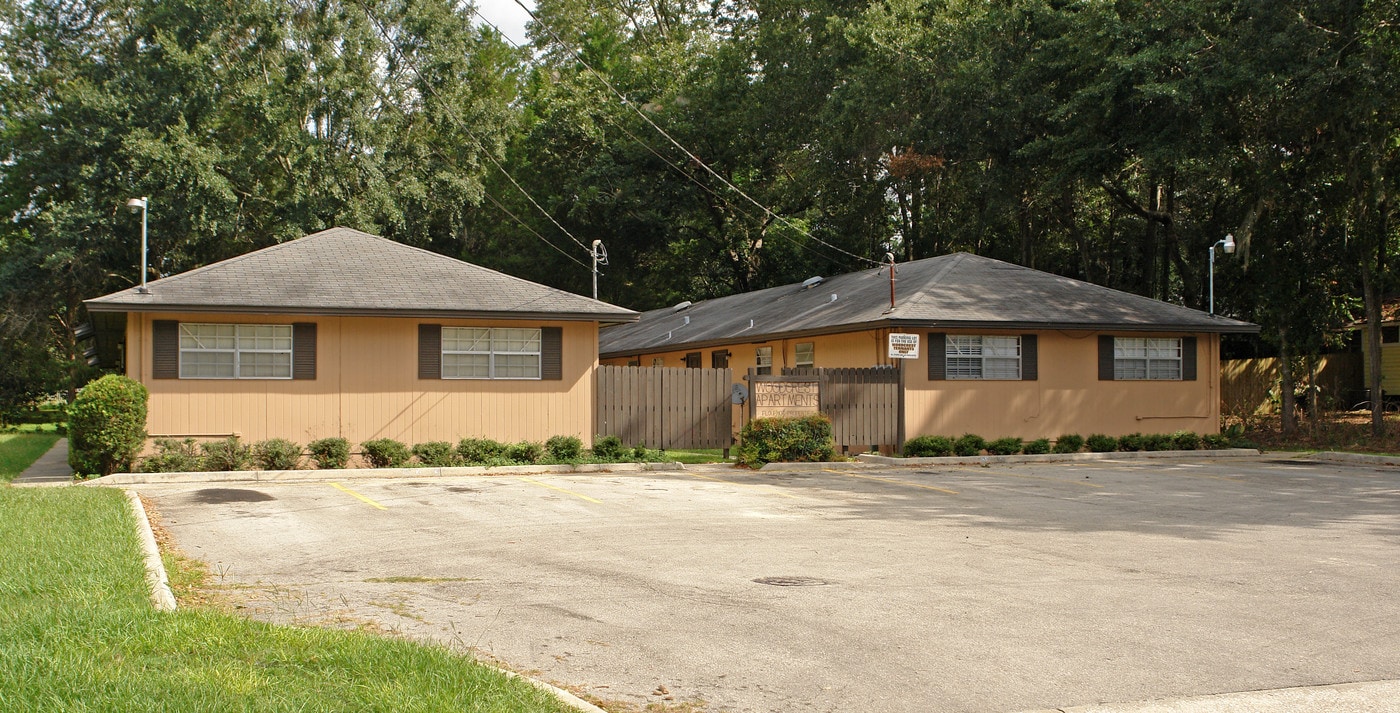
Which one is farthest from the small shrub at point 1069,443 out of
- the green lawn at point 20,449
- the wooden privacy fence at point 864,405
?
the green lawn at point 20,449

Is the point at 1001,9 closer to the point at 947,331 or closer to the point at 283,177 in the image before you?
the point at 947,331

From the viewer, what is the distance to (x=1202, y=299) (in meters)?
35.2

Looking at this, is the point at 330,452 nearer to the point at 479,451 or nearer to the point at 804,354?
the point at 479,451

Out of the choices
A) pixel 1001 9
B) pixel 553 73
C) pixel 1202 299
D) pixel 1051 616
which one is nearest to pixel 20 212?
pixel 553 73

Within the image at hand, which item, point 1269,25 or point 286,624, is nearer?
point 286,624

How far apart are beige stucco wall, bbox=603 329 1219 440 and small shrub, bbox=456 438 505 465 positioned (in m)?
7.67

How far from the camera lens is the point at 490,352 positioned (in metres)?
22.3

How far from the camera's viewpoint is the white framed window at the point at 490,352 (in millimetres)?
22109

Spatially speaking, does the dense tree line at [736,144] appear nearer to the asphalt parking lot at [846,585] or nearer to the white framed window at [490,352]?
the white framed window at [490,352]

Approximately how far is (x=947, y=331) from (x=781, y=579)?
617 inches

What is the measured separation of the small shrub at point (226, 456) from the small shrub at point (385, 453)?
2.03 meters

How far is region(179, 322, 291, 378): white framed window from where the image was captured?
20.6m

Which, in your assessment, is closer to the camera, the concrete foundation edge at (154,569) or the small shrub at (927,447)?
the concrete foundation edge at (154,569)

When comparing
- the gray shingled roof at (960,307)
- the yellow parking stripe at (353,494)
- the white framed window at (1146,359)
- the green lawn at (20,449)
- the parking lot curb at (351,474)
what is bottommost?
the yellow parking stripe at (353,494)
